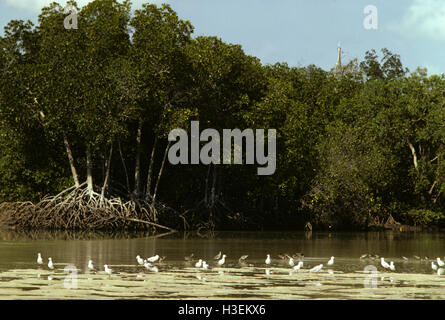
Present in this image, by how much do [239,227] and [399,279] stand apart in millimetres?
24733

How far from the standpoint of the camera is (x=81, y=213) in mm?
35750

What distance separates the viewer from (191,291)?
47.1 ft

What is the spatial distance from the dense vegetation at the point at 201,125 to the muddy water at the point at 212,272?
8.42m

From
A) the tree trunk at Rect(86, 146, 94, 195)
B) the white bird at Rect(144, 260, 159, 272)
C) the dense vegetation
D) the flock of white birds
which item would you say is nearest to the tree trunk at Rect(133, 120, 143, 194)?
the dense vegetation

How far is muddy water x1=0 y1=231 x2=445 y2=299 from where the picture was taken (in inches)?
558

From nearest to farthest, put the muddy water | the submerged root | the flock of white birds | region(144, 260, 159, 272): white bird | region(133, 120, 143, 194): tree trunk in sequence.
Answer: the muddy water → region(144, 260, 159, 272): white bird → the flock of white birds → the submerged root → region(133, 120, 143, 194): tree trunk

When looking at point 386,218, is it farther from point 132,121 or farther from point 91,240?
point 91,240

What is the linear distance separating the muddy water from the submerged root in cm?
586

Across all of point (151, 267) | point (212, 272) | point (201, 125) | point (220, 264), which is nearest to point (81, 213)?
point (201, 125)

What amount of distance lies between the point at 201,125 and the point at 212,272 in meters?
22.3

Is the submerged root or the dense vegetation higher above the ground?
the dense vegetation

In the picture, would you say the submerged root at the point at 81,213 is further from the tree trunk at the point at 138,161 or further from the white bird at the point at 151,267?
the white bird at the point at 151,267

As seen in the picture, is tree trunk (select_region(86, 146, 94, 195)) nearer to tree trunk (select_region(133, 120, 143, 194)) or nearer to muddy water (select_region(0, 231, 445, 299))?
tree trunk (select_region(133, 120, 143, 194))
